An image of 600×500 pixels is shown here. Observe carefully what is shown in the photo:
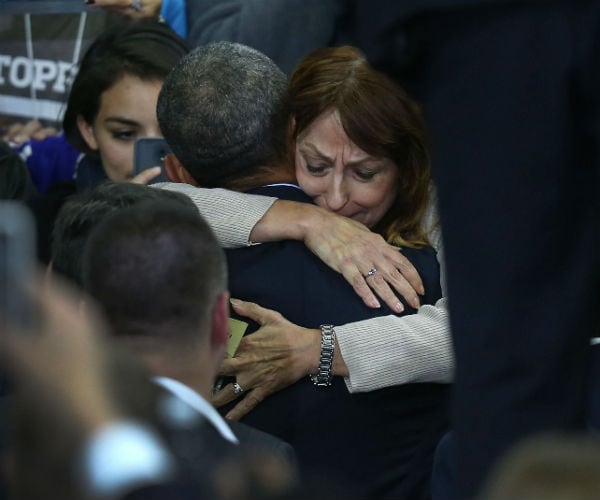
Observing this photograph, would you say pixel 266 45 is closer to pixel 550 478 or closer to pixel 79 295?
pixel 79 295

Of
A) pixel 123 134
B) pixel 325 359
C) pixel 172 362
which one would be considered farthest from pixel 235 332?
pixel 123 134

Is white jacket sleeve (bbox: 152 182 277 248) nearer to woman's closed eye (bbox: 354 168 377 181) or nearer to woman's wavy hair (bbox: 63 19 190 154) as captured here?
woman's closed eye (bbox: 354 168 377 181)

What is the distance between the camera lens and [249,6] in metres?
3.72

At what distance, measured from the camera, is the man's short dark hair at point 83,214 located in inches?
88.6

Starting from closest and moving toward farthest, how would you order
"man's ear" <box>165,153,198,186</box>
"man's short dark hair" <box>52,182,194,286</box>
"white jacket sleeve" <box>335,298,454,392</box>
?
"man's short dark hair" <box>52,182,194,286</box>
"white jacket sleeve" <box>335,298,454,392</box>
"man's ear" <box>165,153,198,186</box>

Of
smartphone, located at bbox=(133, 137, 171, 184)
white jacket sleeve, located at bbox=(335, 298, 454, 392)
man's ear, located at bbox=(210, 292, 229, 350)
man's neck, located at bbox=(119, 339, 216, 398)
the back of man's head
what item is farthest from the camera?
smartphone, located at bbox=(133, 137, 171, 184)

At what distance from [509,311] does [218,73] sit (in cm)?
99

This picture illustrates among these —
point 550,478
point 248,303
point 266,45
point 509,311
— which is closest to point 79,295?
point 248,303

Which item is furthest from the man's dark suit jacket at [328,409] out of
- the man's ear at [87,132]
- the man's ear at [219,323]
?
the man's ear at [87,132]

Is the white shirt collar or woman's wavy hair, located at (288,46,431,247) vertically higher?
the white shirt collar

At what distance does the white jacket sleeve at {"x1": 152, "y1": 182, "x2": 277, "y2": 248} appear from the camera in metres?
2.58

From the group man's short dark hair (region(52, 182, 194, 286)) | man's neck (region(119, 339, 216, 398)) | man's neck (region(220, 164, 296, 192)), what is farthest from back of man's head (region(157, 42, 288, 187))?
man's neck (region(119, 339, 216, 398))

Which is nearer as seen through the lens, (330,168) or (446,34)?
(446,34)

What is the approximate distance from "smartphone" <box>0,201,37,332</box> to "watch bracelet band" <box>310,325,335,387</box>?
156cm
